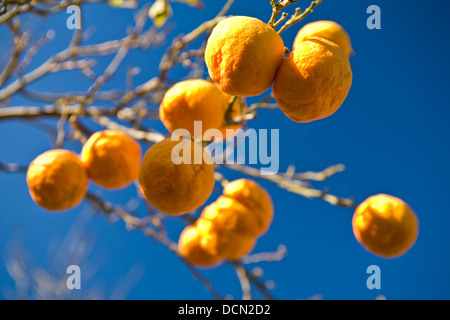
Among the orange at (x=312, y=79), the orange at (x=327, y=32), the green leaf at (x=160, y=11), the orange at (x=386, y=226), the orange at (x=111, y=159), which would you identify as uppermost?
the green leaf at (x=160, y=11)

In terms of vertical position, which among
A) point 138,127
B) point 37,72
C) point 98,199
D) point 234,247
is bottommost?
point 234,247

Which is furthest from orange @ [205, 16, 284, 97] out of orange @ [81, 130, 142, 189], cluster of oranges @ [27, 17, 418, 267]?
orange @ [81, 130, 142, 189]

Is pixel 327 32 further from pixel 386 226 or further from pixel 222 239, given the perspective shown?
pixel 222 239

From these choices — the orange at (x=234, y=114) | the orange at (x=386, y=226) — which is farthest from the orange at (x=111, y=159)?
the orange at (x=386, y=226)

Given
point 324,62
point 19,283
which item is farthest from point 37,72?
point 19,283

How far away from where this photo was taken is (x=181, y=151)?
1.18m

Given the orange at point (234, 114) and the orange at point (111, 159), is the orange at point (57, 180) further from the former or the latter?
the orange at point (234, 114)

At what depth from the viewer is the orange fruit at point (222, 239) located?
5.54 ft

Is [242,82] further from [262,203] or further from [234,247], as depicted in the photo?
[234,247]

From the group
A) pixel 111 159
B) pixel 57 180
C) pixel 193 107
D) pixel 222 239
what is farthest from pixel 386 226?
pixel 57 180

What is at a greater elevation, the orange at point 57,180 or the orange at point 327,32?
the orange at point 327,32

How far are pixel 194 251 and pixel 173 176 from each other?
1.15 meters

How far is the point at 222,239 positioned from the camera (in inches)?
68.4

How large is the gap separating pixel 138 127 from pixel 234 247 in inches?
36.0
